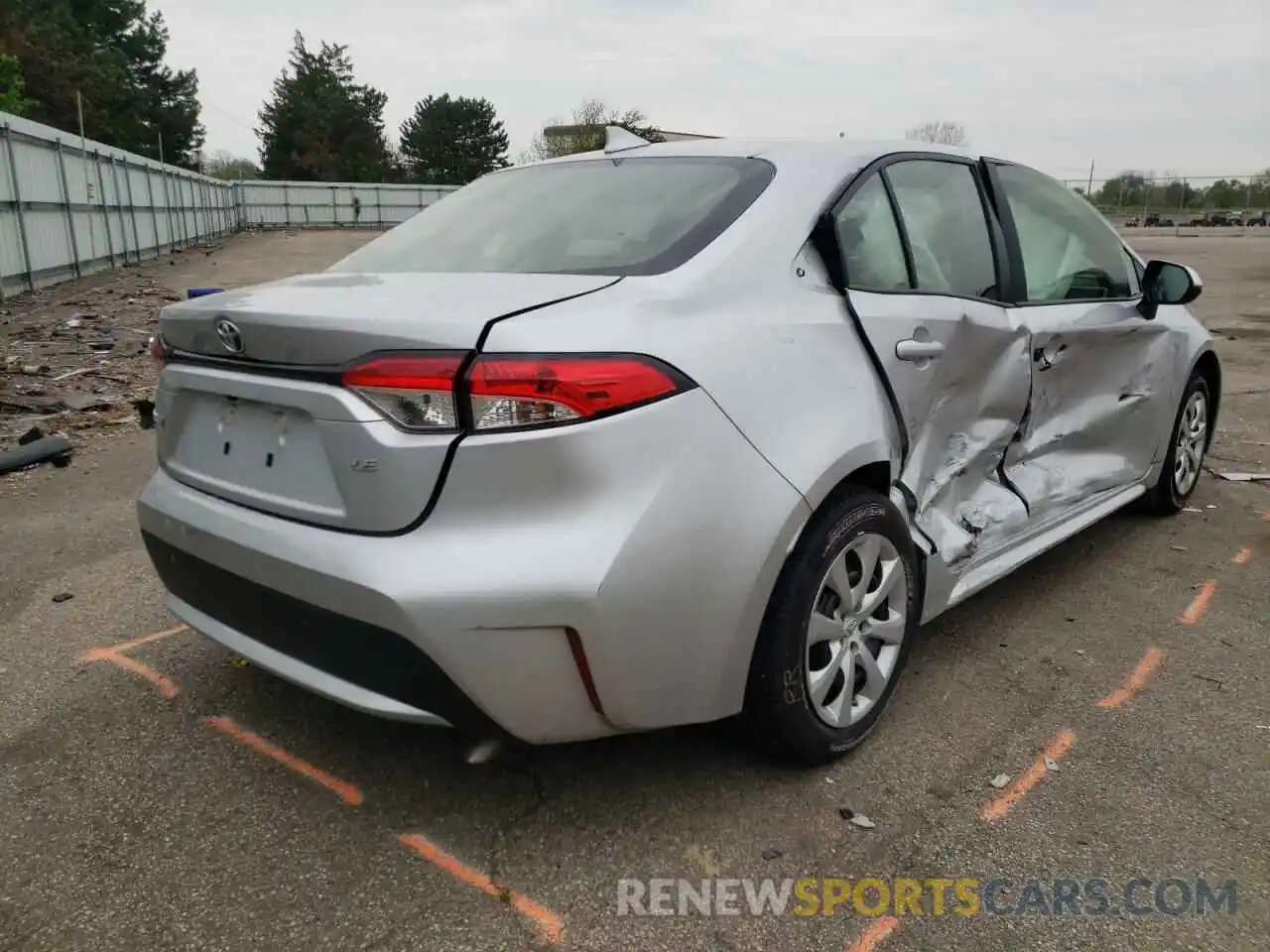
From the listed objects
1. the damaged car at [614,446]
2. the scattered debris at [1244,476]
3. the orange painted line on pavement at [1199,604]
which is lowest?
the scattered debris at [1244,476]

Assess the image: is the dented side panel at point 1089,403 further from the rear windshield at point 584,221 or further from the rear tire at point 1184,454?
the rear windshield at point 584,221

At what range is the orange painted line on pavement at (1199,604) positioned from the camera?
12.0 feet

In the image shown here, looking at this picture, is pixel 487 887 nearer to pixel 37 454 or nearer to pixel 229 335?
pixel 229 335

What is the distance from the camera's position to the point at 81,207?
1741 cm

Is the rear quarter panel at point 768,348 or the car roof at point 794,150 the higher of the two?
the car roof at point 794,150

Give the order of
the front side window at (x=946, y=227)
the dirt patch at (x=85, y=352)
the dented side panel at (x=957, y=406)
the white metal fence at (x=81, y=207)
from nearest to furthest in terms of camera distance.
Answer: the dented side panel at (x=957, y=406)
the front side window at (x=946, y=227)
the dirt patch at (x=85, y=352)
the white metal fence at (x=81, y=207)

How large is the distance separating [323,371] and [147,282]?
17.1m

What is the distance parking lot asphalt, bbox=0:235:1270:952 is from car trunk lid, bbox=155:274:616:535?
76cm

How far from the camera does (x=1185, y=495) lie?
489 centimetres

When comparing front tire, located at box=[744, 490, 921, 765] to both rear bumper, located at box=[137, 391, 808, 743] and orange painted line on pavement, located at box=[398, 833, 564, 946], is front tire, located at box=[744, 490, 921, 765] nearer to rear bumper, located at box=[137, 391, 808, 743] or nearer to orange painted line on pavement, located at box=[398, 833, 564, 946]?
rear bumper, located at box=[137, 391, 808, 743]

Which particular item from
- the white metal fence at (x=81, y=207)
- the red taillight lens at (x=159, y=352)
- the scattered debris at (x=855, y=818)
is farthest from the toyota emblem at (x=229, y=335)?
the white metal fence at (x=81, y=207)

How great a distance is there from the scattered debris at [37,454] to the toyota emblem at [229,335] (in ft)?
12.9

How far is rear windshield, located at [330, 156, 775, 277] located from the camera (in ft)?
7.94

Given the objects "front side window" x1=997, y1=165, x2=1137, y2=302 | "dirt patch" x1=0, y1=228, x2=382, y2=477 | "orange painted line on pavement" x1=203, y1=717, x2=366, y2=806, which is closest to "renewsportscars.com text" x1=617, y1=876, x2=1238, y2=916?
"orange painted line on pavement" x1=203, y1=717, x2=366, y2=806
